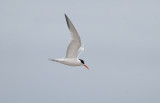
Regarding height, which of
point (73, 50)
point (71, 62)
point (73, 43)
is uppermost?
point (73, 43)

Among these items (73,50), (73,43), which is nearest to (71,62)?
(73,50)

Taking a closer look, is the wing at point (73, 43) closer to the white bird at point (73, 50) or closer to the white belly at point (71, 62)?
the white bird at point (73, 50)

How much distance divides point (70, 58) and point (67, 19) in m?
2.46

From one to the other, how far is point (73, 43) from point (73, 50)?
593mm

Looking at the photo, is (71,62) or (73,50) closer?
(73,50)

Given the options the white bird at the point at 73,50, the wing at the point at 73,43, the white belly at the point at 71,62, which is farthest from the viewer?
the white belly at the point at 71,62

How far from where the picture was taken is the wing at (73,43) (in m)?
18.5

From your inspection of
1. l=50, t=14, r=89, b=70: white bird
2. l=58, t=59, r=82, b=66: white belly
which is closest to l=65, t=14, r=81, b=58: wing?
l=50, t=14, r=89, b=70: white bird

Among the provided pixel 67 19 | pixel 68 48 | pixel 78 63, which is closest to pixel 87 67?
pixel 78 63

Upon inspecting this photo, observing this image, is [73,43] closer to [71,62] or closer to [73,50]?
[73,50]

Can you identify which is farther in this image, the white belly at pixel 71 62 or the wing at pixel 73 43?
the white belly at pixel 71 62

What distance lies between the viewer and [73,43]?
758 inches

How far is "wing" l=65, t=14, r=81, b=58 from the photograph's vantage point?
727 inches

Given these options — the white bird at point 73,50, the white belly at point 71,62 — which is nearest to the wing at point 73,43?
the white bird at point 73,50
